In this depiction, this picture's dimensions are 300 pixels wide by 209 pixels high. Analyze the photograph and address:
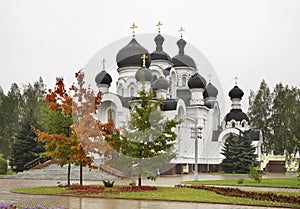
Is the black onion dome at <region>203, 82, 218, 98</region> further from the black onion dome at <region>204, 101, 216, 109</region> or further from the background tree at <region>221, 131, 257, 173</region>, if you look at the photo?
the background tree at <region>221, 131, 257, 173</region>

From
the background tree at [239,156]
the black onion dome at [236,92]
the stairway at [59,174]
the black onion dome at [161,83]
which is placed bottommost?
the stairway at [59,174]

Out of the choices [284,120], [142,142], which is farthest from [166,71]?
[284,120]

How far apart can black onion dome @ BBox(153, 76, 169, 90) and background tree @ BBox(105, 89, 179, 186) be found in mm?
16473

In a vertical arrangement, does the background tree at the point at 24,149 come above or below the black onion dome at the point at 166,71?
below

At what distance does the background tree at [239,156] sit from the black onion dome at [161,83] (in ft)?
25.8

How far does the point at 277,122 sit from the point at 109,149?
39049mm

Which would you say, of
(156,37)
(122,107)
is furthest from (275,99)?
(156,37)

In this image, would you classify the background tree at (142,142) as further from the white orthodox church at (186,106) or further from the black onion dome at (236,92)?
the black onion dome at (236,92)

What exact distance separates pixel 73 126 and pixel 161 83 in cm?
1826

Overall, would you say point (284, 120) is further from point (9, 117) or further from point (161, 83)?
point (9, 117)

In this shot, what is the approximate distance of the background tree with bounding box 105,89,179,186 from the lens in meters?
15.1

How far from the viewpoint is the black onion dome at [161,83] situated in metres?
32.7

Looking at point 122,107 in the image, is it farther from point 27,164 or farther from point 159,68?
point 27,164

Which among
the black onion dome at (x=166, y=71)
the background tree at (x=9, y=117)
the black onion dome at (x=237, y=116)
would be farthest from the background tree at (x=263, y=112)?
the background tree at (x=9, y=117)
